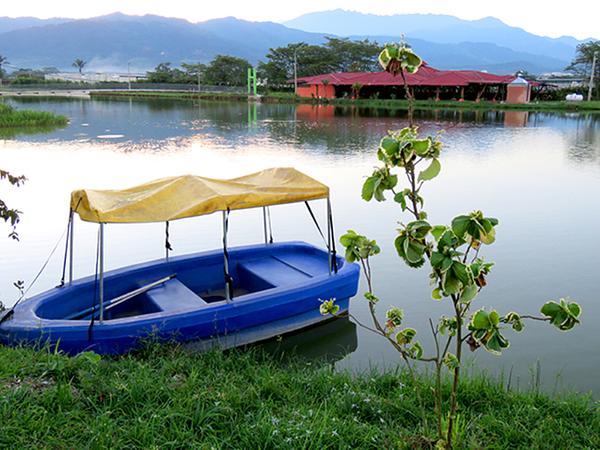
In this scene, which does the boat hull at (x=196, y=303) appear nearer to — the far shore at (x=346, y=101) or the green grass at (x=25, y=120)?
the green grass at (x=25, y=120)

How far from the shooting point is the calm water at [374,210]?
576 cm

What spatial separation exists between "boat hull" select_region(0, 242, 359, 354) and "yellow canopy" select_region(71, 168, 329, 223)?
0.90m

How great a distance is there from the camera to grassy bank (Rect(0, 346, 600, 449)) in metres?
2.93

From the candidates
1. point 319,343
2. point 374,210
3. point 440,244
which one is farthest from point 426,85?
point 440,244

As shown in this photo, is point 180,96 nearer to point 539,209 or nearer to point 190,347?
point 539,209

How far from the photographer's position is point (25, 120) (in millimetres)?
25844

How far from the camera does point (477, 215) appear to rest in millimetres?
1986

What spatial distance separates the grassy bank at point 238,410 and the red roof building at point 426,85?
42.5 meters

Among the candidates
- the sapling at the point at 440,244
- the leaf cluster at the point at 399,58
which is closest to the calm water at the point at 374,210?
the sapling at the point at 440,244

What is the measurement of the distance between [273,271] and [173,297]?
1273 millimetres

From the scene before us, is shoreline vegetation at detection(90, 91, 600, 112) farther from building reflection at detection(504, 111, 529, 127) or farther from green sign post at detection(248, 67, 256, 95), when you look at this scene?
green sign post at detection(248, 67, 256, 95)

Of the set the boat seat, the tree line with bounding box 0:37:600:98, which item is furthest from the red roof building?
the boat seat

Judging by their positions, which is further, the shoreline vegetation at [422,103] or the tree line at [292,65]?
the tree line at [292,65]

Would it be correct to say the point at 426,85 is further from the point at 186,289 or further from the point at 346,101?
the point at 186,289
